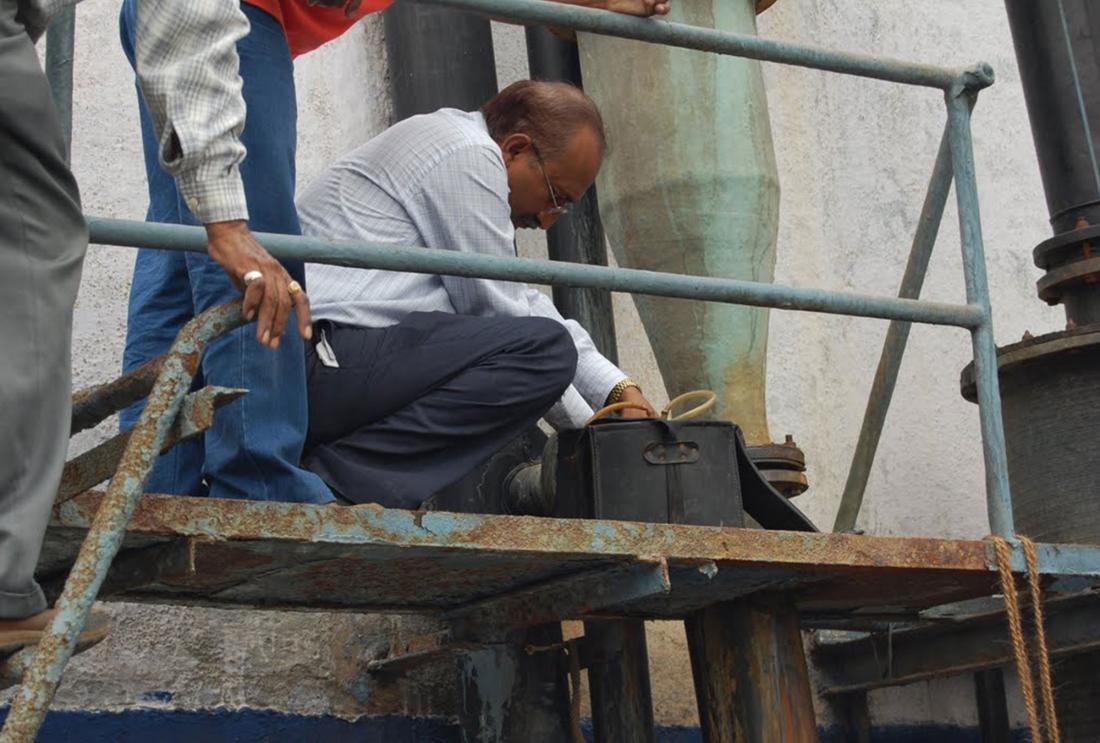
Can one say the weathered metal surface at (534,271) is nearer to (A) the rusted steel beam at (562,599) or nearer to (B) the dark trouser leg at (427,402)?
(B) the dark trouser leg at (427,402)

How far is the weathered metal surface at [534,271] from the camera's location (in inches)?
123

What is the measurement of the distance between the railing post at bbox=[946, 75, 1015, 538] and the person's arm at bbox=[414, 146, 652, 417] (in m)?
0.90

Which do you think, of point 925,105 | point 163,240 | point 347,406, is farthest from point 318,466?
point 925,105

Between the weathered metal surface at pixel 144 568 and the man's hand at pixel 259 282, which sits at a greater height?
the man's hand at pixel 259 282

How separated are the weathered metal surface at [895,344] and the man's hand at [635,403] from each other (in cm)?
89

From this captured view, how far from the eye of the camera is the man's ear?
420 cm

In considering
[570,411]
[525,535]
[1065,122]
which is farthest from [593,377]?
[1065,122]

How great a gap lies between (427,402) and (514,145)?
2.41 feet

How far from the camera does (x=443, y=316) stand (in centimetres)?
384

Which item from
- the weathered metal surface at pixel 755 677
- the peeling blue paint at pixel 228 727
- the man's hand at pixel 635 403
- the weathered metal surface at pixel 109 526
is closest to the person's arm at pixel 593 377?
the man's hand at pixel 635 403

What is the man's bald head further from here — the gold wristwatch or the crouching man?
the gold wristwatch

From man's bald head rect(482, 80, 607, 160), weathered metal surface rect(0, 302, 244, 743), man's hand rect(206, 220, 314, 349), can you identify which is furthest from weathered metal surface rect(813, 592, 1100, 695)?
weathered metal surface rect(0, 302, 244, 743)

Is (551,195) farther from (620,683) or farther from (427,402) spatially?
(620,683)

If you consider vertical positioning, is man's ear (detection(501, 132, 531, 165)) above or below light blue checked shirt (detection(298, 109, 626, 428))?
above
